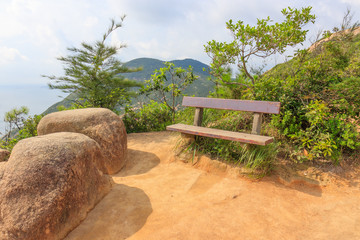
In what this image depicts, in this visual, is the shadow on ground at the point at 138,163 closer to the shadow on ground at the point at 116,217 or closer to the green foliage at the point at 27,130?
the shadow on ground at the point at 116,217

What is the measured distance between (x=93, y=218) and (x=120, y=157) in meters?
1.65

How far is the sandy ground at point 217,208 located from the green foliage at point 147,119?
8.69 feet

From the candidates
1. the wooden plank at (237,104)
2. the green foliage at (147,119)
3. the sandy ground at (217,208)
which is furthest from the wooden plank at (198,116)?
the green foliage at (147,119)

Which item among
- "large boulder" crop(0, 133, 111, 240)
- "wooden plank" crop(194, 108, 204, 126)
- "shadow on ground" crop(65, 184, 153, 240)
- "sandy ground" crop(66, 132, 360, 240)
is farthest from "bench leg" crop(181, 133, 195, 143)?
"large boulder" crop(0, 133, 111, 240)

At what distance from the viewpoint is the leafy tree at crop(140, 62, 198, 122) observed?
21.9 ft

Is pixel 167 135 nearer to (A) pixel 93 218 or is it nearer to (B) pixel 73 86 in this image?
(A) pixel 93 218

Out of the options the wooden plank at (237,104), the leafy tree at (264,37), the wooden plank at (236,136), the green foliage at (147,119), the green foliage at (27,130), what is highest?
the leafy tree at (264,37)

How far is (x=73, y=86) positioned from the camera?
26.7 feet

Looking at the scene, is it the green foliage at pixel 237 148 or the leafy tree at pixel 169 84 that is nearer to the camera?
the green foliage at pixel 237 148

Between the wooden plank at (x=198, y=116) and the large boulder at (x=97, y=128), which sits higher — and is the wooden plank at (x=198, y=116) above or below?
above

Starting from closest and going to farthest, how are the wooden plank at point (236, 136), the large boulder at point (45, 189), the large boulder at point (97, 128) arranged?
1. the large boulder at point (45, 189)
2. the wooden plank at point (236, 136)
3. the large boulder at point (97, 128)

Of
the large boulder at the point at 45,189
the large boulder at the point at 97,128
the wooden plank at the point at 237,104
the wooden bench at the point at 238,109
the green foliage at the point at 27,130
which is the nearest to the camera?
the large boulder at the point at 45,189

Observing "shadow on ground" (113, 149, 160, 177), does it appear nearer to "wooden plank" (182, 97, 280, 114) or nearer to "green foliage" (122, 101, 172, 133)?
"wooden plank" (182, 97, 280, 114)

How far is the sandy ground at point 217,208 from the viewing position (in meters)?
2.25
